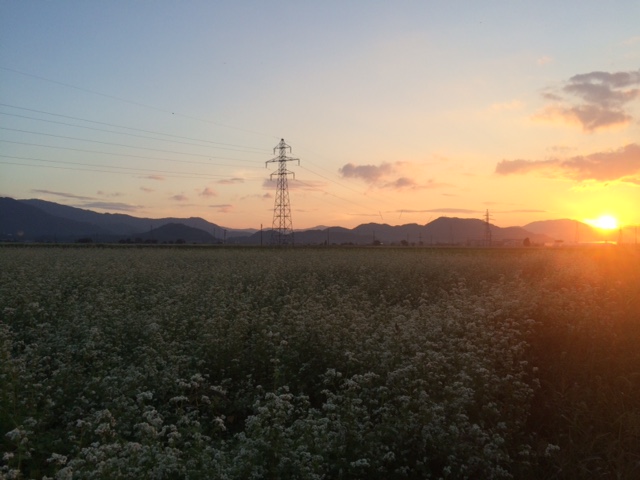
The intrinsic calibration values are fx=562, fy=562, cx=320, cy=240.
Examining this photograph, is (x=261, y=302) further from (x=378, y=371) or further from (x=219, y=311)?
(x=378, y=371)

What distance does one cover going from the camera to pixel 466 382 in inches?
307

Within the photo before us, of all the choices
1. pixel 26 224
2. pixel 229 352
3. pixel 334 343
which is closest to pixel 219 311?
pixel 229 352

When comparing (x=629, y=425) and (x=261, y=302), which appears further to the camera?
(x=261, y=302)

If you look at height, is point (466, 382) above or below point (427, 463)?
above

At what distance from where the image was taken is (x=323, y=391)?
7176 millimetres

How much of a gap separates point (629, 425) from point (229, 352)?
246 inches

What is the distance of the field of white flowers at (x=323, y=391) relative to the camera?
19.8ft

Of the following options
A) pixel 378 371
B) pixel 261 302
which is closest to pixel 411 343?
pixel 378 371

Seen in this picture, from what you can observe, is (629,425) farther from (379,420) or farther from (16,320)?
(16,320)

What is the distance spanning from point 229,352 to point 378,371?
9.19 ft

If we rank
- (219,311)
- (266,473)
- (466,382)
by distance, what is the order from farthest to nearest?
(219,311) < (466,382) < (266,473)

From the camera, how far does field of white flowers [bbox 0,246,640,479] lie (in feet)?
19.8

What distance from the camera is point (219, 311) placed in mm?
11727

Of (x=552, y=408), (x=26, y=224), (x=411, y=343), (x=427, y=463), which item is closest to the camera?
(x=427, y=463)
